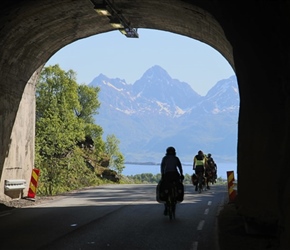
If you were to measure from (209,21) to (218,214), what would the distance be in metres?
5.50

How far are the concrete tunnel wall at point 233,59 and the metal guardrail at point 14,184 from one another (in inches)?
9.6

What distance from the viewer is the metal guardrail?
55.3ft

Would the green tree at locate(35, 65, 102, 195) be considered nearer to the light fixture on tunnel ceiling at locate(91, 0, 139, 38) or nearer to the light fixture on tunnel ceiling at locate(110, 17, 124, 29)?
the light fixture on tunnel ceiling at locate(91, 0, 139, 38)

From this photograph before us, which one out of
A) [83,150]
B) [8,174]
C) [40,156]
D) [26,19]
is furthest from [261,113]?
[83,150]

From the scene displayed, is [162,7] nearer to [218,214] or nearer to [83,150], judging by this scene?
[218,214]

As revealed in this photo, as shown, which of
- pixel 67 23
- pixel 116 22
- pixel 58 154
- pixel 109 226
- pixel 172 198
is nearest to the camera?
pixel 109 226

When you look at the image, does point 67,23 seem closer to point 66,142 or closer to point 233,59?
point 233,59

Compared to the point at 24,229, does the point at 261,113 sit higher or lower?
higher

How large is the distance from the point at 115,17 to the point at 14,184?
21.5ft

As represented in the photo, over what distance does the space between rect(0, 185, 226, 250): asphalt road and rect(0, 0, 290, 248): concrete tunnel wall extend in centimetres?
159

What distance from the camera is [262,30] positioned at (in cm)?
970

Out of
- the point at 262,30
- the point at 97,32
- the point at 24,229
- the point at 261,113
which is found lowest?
the point at 24,229

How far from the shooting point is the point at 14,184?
17.4m

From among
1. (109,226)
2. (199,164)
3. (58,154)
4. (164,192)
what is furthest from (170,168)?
(58,154)
